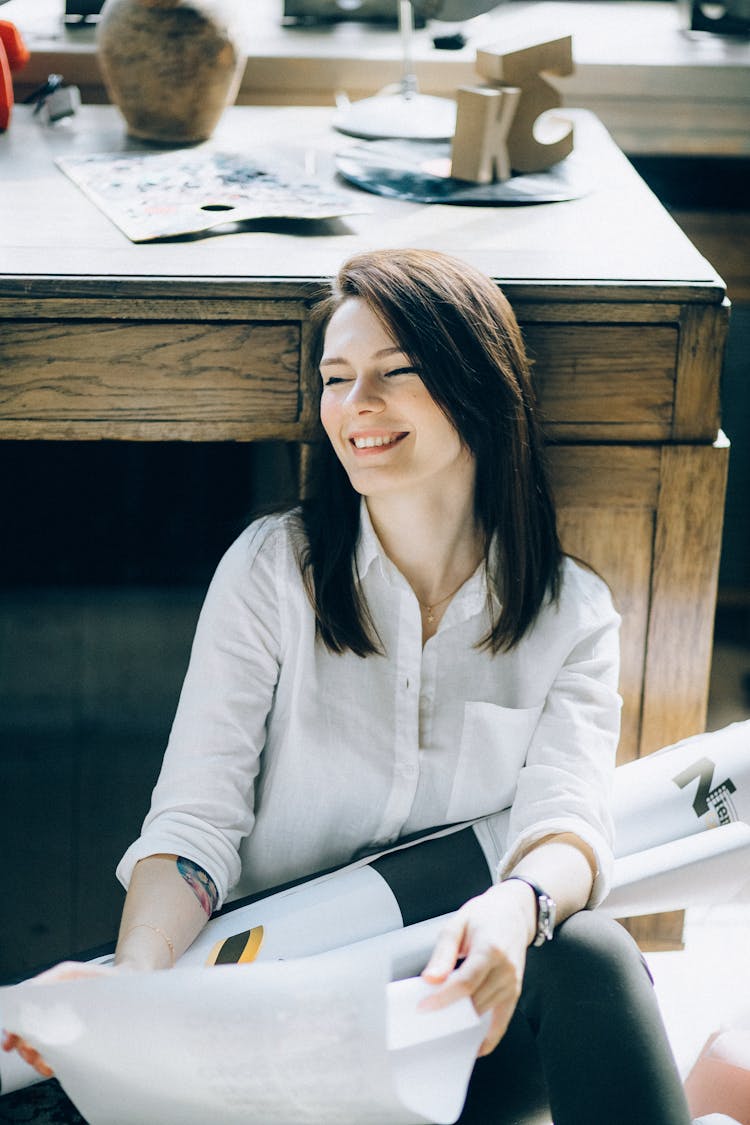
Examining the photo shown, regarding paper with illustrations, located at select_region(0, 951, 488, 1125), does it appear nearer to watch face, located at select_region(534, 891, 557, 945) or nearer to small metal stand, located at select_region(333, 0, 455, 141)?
watch face, located at select_region(534, 891, 557, 945)

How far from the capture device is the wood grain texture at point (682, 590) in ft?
4.54

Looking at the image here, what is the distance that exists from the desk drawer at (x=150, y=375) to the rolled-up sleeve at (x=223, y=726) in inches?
5.6

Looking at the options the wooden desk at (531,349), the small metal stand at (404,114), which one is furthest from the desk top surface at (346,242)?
the small metal stand at (404,114)

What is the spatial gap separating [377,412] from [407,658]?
22cm

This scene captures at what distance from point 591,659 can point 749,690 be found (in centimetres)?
96

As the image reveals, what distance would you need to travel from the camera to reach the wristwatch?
3.48 ft

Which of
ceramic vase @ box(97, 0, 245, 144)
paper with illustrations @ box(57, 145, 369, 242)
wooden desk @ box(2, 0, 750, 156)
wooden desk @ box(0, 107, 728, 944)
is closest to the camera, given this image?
wooden desk @ box(0, 107, 728, 944)

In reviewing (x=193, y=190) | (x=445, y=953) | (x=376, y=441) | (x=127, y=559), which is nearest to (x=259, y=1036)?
(x=445, y=953)

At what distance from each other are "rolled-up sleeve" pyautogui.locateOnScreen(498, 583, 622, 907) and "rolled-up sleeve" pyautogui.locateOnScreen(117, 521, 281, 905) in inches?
9.1

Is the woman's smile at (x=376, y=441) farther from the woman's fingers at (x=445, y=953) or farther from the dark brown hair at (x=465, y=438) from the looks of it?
the woman's fingers at (x=445, y=953)

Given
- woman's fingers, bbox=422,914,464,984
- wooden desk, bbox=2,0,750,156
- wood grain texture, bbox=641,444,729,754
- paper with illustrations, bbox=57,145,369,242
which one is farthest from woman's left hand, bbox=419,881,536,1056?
wooden desk, bbox=2,0,750,156

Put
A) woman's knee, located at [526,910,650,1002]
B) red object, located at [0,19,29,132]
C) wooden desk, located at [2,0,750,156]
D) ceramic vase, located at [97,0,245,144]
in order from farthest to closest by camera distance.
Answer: wooden desk, located at [2,0,750,156]
red object, located at [0,19,29,132]
ceramic vase, located at [97,0,245,144]
woman's knee, located at [526,910,650,1002]

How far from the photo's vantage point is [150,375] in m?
1.31

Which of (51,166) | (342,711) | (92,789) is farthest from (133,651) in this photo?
(342,711)
